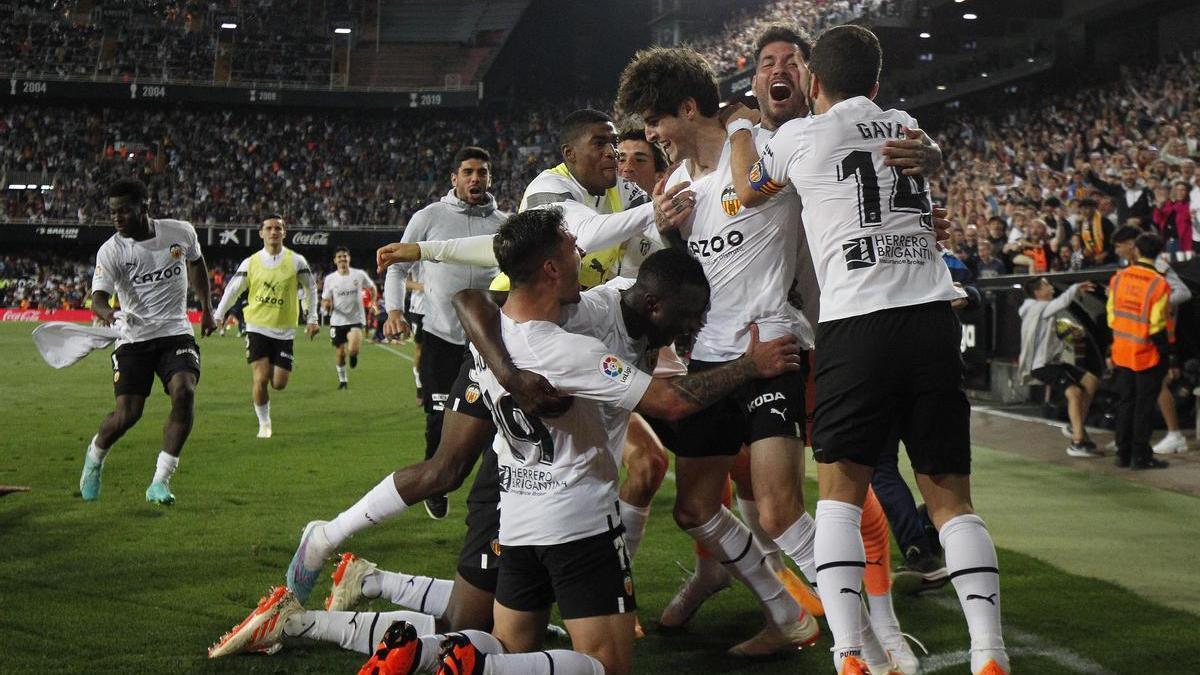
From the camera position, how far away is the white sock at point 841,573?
3.81 m

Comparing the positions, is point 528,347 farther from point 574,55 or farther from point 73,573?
point 574,55

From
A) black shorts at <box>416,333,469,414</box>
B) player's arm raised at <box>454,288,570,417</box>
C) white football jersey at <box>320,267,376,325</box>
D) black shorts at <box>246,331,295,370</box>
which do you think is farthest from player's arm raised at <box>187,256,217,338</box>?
white football jersey at <box>320,267,376,325</box>

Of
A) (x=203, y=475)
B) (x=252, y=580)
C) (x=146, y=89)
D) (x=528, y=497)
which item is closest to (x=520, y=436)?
(x=528, y=497)

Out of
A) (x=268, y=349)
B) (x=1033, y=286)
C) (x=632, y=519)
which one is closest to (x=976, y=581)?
(x=632, y=519)

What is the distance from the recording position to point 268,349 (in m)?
13.2

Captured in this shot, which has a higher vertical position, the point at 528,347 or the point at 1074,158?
the point at 1074,158

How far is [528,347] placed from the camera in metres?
3.62

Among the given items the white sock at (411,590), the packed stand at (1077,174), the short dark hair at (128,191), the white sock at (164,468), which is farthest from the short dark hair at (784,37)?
the packed stand at (1077,174)

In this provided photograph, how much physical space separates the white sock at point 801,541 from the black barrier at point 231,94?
169 feet

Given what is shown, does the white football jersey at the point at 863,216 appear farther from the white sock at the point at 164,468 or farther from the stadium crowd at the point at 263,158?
the stadium crowd at the point at 263,158

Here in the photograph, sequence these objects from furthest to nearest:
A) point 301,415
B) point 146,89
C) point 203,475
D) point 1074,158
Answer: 1. point 146,89
2. point 1074,158
3. point 301,415
4. point 203,475

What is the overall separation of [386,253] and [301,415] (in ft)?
35.1

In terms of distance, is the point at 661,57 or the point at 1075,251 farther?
the point at 1075,251

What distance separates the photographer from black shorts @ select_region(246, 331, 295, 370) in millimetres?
13141
